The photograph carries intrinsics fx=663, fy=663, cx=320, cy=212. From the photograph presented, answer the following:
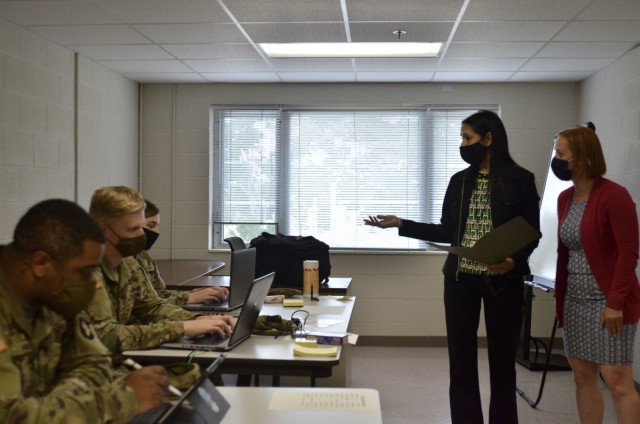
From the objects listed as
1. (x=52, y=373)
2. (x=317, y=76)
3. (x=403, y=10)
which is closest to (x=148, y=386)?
(x=52, y=373)

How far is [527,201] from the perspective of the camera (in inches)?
110

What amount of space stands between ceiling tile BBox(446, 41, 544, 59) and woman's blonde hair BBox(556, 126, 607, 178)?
1.91m

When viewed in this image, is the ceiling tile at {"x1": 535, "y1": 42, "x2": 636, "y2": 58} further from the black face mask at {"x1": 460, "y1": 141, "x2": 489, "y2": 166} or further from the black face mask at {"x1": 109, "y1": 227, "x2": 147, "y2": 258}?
the black face mask at {"x1": 109, "y1": 227, "x2": 147, "y2": 258}

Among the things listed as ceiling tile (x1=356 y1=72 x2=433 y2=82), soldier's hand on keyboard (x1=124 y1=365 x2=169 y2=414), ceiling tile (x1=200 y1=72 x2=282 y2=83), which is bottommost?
soldier's hand on keyboard (x1=124 y1=365 x2=169 y2=414)

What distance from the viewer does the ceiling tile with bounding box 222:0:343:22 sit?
12.2ft

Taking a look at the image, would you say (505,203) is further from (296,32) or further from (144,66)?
(144,66)

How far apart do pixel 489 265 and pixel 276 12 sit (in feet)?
6.80

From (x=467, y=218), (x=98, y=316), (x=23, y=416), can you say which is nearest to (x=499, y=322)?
(x=467, y=218)

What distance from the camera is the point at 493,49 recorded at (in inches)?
187

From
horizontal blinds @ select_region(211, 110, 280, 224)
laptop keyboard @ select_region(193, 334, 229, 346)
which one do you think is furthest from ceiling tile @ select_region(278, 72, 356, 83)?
laptop keyboard @ select_region(193, 334, 229, 346)

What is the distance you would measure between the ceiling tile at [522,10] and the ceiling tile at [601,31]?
24 centimetres

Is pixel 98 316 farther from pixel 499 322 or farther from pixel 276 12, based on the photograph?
pixel 276 12

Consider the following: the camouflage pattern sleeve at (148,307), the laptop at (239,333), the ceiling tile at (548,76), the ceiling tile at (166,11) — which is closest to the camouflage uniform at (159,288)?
the camouflage pattern sleeve at (148,307)

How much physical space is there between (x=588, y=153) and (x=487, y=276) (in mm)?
680
